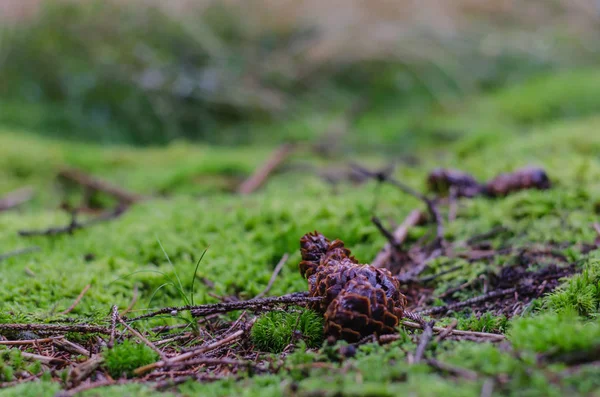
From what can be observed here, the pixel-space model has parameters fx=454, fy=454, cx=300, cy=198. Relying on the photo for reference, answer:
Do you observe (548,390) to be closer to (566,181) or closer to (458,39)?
(566,181)

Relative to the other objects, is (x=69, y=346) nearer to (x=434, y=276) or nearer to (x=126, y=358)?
(x=126, y=358)

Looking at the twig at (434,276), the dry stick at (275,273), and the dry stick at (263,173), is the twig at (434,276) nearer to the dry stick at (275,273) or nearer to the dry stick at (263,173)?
the dry stick at (275,273)

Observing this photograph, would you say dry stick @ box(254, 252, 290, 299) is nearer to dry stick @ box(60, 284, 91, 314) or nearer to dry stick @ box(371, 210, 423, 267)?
dry stick @ box(371, 210, 423, 267)

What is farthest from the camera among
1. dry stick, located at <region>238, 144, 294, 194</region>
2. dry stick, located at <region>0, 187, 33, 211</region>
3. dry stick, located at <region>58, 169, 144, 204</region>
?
dry stick, located at <region>238, 144, 294, 194</region>

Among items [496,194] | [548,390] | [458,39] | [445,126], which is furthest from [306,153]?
[548,390]

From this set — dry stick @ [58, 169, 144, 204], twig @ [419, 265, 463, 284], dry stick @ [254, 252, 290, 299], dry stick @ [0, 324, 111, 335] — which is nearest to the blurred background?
dry stick @ [58, 169, 144, 204]

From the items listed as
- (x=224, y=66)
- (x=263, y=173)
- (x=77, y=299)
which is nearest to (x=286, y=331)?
(x=77, y=299)
